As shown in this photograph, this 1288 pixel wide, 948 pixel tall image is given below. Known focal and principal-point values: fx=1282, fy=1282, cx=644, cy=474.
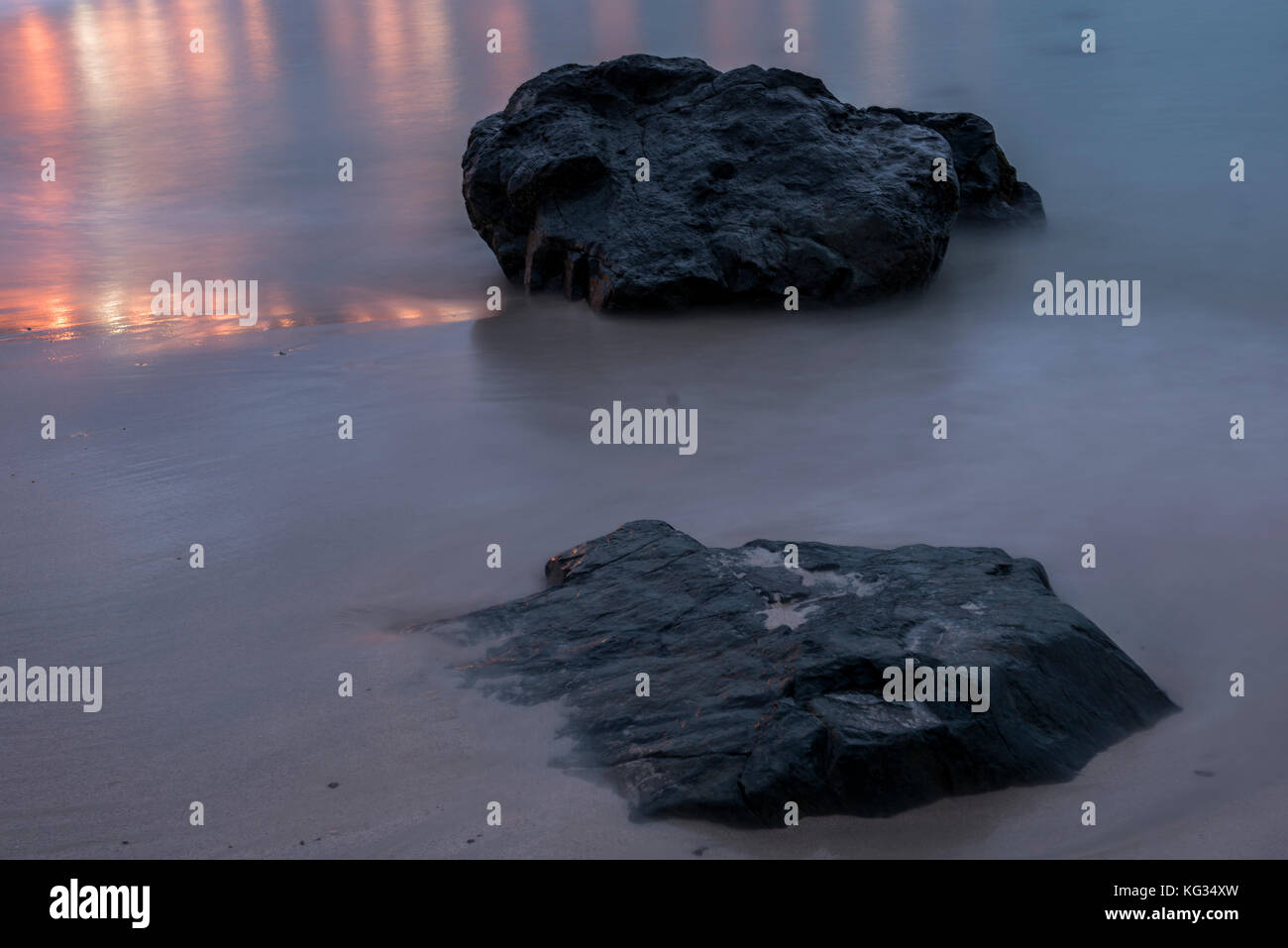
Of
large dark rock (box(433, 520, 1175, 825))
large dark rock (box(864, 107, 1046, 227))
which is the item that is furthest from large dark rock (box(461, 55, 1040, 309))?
large dark rock (box(433, 520, 1175, 825))

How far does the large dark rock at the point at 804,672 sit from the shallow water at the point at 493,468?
0.29ft

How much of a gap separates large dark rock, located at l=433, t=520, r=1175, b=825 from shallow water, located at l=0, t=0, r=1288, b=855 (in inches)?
3.5

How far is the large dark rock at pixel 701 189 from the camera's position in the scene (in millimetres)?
6547

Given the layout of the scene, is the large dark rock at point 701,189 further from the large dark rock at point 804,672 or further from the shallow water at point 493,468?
the large dark rock at point 804,672

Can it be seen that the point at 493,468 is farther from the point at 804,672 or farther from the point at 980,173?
the point at 980,173

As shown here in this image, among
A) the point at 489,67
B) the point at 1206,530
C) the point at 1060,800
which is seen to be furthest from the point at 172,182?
the point at 1060,800

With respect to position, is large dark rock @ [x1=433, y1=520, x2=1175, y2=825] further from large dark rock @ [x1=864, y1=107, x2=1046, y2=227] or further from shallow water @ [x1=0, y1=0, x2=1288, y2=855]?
large dark rock @ [x1=864, y1=107, x2=1046, y2=227]

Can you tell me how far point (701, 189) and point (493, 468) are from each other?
2.71m

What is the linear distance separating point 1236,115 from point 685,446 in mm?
7578

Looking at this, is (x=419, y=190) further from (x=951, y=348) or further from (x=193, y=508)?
(x=193, y=508)

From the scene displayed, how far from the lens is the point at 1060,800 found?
8.95 ft

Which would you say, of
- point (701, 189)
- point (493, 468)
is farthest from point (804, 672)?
point (701, 189)

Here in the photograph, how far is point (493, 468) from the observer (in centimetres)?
472

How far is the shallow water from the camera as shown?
2.80m
